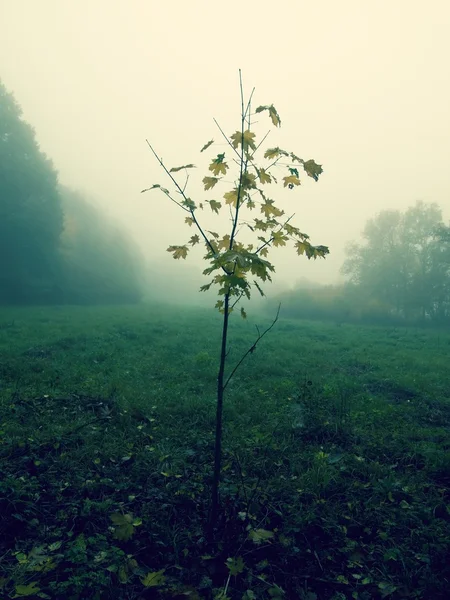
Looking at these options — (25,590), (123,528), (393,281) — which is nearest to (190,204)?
(123,528)

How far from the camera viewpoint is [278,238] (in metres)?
3.83

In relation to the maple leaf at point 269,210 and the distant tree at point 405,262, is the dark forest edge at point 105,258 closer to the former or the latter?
the distant tree at point 405,262

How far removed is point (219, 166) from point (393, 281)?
4548cm

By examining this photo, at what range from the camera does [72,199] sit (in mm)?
50438

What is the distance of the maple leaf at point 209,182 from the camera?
12.9 feet

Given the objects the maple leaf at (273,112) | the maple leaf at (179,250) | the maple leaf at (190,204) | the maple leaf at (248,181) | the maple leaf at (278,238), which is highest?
the maple leaf at (273,112)

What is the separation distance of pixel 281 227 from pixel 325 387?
7004 millimetres

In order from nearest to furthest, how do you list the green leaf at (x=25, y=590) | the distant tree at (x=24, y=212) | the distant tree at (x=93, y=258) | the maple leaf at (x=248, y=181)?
the green leaf at (x=25, y=590) < the maple leaf at (x=248, y=181) < the distant tree at (x=24, y=212) < the distant tree at (x=93, y=258)

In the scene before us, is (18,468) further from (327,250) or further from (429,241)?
(429,241)

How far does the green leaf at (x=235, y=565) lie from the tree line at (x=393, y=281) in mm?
39303

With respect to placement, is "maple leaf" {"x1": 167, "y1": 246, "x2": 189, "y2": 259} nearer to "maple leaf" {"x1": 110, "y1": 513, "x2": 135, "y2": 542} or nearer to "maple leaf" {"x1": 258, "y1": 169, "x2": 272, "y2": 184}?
"maple leaf" {"x1": 258, "y1": 169, "x2": 272, "y2": 184}

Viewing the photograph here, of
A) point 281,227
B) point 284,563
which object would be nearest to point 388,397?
point 284,563

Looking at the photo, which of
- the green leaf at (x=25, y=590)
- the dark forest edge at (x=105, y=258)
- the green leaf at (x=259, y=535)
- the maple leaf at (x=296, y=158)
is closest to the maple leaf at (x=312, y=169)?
the maple leaf at (x=296, y=158)

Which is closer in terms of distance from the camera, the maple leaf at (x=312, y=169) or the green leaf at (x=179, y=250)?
the maple leaf at (x=312, y=169)
